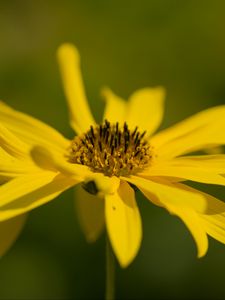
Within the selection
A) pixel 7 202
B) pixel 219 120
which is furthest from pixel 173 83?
pixel 7 202

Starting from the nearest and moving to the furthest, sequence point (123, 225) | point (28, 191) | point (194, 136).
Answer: point (123, 225), point (28, 191), point (194, 136)

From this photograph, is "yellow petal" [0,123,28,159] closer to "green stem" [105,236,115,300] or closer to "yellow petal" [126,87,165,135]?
"green stem" [105,236,115,300]

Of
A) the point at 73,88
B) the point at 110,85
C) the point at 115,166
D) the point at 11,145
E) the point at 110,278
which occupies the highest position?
the point at 110,85

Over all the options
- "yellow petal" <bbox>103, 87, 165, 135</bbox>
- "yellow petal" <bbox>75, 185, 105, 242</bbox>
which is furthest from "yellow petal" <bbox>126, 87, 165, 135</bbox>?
"yellow petal" <bbox>75, 185, 105, 242</bbox>

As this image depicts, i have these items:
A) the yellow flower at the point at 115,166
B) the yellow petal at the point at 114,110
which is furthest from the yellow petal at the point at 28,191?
the yellow petal at the point at 114,110

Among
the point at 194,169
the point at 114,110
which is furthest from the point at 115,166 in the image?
the point at 114,110

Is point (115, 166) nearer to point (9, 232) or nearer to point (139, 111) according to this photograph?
point (9, 232)
